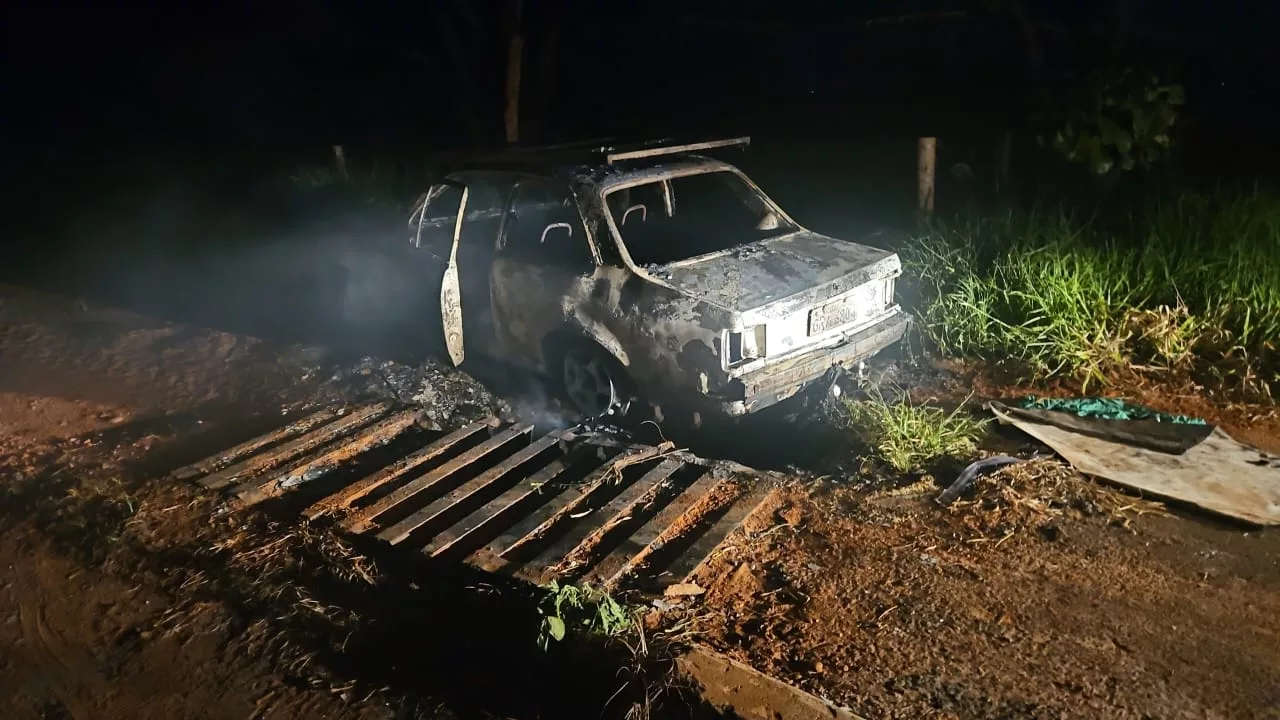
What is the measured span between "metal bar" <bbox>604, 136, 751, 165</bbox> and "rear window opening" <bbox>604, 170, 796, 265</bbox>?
6.5 inches

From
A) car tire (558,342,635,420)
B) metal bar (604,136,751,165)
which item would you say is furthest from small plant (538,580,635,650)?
metal bar (604,136,751,165)

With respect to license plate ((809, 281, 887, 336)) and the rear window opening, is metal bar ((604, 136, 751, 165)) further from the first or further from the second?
license plate ((809, 281, 887, 336))

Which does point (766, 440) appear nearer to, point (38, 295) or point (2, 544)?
point (2, 544)

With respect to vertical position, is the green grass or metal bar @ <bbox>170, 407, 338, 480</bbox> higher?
the green grass

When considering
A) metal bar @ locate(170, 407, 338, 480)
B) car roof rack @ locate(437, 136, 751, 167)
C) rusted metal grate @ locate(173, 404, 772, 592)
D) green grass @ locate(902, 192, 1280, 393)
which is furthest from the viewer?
green grass @ locate(902, 192, 1280, 393)

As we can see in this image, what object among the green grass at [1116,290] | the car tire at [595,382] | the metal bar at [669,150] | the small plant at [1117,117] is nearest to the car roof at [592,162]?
the metal bar at [669,150]

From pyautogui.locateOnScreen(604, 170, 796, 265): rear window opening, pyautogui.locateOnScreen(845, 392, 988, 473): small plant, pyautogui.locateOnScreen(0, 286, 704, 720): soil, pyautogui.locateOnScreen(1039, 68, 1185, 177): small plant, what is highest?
pyautogui.locateOnScreen(1039, 68, 1185, 177): small plant

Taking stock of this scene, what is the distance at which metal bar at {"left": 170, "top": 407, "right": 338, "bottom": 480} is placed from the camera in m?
4.94

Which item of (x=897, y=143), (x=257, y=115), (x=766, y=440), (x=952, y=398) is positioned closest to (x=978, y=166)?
(x=897, y=143)

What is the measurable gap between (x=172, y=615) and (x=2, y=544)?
1352mm

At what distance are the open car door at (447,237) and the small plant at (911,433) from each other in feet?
7.69

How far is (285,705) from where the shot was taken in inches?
129

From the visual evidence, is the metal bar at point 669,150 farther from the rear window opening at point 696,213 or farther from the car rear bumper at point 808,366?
the car rear bumper at point 808,366

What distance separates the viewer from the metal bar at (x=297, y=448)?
4.82m
